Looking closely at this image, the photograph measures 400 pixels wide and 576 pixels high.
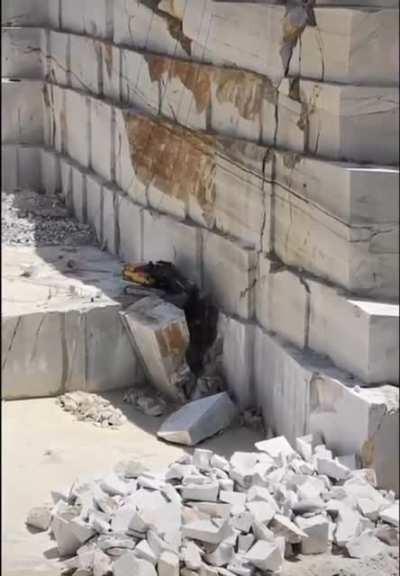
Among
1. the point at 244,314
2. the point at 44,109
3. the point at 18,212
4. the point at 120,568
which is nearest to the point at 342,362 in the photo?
the point at 244,314

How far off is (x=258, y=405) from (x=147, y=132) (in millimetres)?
2148

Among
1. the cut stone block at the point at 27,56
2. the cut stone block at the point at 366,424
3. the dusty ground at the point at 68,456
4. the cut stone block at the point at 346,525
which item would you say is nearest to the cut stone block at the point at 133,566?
the dusty ground at the point at 68,456

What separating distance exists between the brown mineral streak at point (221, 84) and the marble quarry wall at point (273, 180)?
1 centimetres

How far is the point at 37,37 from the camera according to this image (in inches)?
394

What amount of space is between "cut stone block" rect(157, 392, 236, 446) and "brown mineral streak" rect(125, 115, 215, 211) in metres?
1.14

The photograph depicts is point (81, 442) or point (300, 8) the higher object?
point (300, 8)

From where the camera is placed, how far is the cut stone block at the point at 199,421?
605cm

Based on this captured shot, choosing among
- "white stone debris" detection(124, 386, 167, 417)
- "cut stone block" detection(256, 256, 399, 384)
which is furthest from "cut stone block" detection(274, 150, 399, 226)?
"white stone debris" detection(124, 386, 167, 417)

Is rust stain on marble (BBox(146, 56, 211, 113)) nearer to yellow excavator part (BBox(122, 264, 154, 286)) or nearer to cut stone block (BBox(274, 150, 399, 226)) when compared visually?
yellow excavator part (BBox(122, 264, 154, 286))

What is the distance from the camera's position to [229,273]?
6.42 m

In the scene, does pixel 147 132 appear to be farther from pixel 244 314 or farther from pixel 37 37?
pixel 37 37

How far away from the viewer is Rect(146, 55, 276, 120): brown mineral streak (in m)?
5.96

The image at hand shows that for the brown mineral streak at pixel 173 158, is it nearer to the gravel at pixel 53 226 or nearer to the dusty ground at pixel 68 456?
the gravel at pixel 53 226

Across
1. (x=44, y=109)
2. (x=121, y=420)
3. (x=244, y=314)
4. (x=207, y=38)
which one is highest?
(x=207, y=38)
